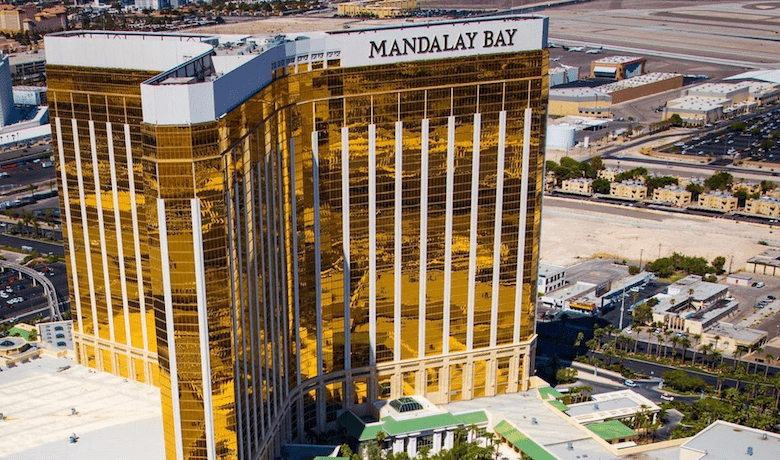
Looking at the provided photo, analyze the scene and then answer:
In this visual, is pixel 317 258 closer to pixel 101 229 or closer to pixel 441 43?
pixel 101 229

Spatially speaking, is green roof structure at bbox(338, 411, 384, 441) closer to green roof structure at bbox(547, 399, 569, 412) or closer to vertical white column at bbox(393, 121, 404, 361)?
vertical white column at bbox(393, 121, 404, 361)

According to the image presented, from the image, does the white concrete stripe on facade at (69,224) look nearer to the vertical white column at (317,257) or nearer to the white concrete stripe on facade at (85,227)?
the white concrete stripe on facade at (85,227)

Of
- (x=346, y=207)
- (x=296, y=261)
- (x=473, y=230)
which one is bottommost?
(x=296, y=261)

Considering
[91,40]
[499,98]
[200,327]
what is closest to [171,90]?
[200,327]

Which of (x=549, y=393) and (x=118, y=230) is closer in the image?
(x=118, y=230)

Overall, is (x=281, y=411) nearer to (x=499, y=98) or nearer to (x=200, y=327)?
(x=200, y=327)

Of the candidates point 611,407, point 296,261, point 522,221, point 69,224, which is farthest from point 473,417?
point 69,224

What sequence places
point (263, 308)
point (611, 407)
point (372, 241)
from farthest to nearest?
point (611, 407) → point (372, 241) → point (263, 308)

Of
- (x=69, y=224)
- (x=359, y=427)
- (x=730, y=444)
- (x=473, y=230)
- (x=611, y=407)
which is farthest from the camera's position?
(x=611, y=407)

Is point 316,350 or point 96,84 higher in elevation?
point 96,84
